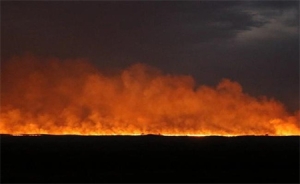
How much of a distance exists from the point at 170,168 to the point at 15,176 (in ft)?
59.2

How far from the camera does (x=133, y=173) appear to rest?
68.1 metres

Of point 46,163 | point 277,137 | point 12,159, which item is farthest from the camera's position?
point 277,137

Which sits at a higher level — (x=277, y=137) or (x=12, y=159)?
(x=277, y=137)

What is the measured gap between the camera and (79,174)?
65.8 meters

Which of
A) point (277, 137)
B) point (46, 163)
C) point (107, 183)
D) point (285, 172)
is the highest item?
point (277, 137)

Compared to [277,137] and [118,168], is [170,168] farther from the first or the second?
[277,137]

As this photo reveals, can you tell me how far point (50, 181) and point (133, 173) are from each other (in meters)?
11.3

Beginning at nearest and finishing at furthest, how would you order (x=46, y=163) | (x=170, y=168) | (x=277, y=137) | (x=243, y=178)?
(x=243, y=178), (x=170, y=168), (x=46, y=163), (x=277, y=137)

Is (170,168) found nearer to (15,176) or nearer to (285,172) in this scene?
(285,172)

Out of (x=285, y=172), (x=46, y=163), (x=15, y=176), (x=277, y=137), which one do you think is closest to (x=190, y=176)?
(x=285, y=172)

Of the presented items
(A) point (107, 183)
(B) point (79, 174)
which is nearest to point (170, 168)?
(B) point (79, 174)

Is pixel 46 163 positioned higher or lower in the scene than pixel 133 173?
higher

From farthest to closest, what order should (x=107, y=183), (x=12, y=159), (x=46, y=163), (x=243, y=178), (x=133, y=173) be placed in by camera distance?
(x=12, y=159), (x=46, y=163), (x=133, y=173), (x=243, y=178), (x=107, y=183)

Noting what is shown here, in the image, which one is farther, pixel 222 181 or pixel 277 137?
pixel 277 137
